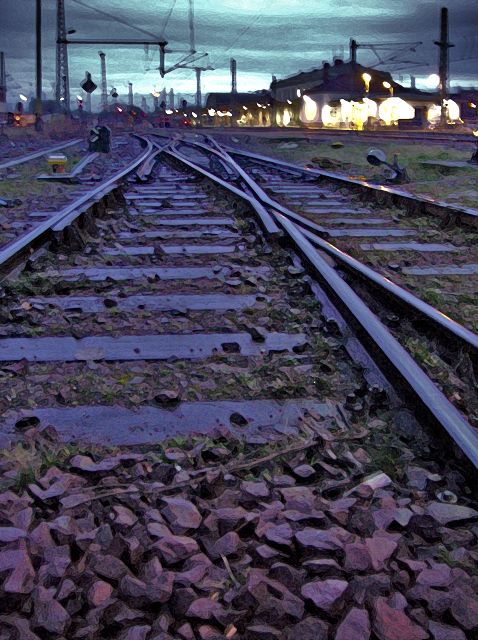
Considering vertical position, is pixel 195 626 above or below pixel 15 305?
below

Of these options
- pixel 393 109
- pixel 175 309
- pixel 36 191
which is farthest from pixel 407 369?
pixel 393 109

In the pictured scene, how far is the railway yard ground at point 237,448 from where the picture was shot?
1.93 metres

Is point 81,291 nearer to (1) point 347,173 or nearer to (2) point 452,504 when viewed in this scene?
(2) point 452,504

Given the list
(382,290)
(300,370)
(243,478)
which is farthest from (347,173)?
(243,478)

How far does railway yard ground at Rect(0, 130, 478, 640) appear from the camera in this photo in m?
1.93

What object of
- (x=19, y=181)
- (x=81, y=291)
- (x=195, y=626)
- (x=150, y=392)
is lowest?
(x=195, y=626)

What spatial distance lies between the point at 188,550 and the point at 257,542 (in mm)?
228

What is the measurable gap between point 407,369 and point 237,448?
989mm

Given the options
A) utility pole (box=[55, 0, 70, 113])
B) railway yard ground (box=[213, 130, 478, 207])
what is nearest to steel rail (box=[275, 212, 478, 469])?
railway yard ground (box=[213, 130, 478, 207])

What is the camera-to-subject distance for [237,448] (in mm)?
2861

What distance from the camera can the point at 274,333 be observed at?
14.2 feet

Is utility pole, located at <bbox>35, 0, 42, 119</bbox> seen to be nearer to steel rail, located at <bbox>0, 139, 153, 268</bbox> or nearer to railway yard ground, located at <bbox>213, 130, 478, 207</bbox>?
railway yard ground, located at <bbox>213, 130, 478, 207</bbox>

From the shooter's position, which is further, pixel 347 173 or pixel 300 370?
pixel 347 173

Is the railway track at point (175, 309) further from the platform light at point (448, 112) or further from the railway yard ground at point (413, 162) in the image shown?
the platform light at point (448, 112)
